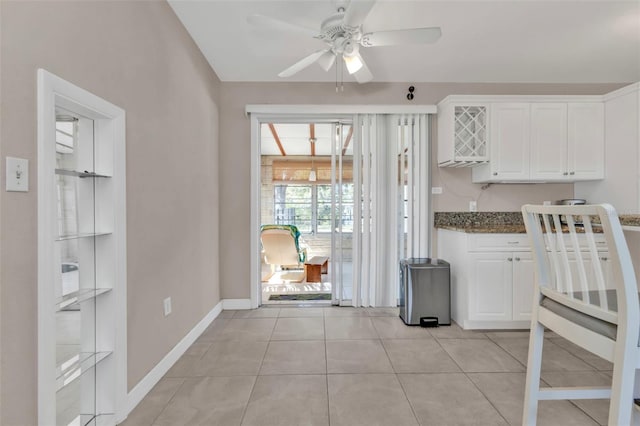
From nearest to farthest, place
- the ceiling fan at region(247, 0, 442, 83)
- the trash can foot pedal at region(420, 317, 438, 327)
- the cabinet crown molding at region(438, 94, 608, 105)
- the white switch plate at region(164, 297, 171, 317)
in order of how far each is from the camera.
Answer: the ceiling fan at region(247, 0, 442, 83) → the white switch plate at region(164, 297, 171, 317) → the trash can foot pedal at region(420, 317, 438, 327) → the cabinet crown molding at region(438, 94, 608, 105)

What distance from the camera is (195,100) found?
8.98ft

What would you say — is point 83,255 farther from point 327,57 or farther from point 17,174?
point 327,57

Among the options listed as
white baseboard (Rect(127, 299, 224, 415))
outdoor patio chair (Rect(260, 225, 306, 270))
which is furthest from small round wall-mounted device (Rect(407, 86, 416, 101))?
white baseboard (Rect(127, 299, 224, 415))

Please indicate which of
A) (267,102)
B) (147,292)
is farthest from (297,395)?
(267,102)

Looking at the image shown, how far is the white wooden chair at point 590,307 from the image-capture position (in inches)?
41.3

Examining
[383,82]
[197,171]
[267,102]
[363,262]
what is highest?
[383,82]

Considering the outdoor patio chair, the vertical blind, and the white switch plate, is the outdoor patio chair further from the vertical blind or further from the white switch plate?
the white switch plate

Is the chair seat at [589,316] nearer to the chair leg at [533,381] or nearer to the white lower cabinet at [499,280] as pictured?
the chair leg at [533,381]

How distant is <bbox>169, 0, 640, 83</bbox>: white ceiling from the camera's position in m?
2.25

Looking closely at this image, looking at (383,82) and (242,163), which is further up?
(383,82)

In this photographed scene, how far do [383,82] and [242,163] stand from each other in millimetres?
1827

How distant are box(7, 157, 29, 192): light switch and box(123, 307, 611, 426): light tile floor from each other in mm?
1331

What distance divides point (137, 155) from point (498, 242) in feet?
9.68

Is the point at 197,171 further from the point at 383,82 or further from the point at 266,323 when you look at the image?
the point at 383,82
